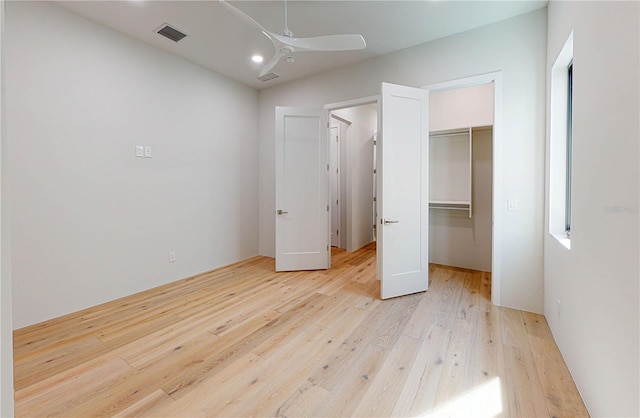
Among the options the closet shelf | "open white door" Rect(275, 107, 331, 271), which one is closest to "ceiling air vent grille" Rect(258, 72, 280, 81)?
"open white door" Rect(275, 107, 331, 271)

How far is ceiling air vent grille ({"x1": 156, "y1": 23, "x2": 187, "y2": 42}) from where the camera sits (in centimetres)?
284

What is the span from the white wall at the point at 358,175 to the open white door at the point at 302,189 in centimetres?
107

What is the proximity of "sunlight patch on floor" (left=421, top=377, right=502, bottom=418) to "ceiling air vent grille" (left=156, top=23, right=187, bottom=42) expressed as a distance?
4.04 metres

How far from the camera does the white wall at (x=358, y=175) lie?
5059 mm

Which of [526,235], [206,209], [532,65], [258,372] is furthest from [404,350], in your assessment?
[206,209]

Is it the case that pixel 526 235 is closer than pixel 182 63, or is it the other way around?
pixel 526 235

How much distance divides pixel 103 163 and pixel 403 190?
3259 mm

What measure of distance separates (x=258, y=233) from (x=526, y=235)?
149 inches

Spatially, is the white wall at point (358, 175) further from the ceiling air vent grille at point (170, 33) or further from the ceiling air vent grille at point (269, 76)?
the ceiling air vent grille at point (170, 33)

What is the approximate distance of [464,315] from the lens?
2.55m

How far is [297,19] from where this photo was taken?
8.73 ft

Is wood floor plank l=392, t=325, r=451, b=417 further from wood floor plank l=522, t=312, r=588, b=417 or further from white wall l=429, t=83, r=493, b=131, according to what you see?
white wall l=429, t=83, r=493, b=131

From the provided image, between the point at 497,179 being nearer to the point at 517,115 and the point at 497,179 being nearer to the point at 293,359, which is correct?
the point at 517,115

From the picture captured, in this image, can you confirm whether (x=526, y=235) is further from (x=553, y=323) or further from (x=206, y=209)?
(x=206, y=209)
